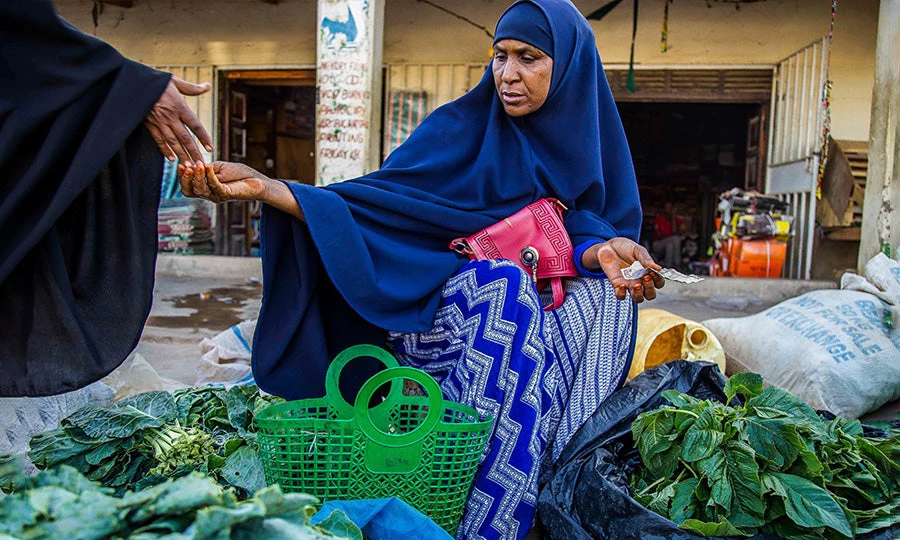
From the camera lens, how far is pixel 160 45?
369 inches

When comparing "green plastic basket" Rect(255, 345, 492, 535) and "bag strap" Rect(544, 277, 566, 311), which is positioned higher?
"bag strap" Rect(544, 277, 566, 311)

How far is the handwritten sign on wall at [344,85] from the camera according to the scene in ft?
→ 21.9

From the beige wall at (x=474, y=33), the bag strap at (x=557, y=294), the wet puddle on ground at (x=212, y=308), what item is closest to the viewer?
the bag strap at (x=557, y=294)

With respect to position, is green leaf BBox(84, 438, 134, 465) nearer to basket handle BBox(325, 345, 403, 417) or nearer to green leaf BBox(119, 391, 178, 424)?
green leaf BBox(119, 391, 178, 424)

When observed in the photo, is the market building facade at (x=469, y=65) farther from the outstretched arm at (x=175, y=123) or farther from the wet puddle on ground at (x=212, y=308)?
the outstretched arm at (x=175, y=123)

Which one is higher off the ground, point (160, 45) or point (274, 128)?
point (160, 45)

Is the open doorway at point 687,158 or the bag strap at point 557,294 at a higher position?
the open doorway at point 687,158

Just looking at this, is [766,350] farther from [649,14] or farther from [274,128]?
[274,128]

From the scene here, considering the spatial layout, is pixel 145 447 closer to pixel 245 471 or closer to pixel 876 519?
pixel 245 471

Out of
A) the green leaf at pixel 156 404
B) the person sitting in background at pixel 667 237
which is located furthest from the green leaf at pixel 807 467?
the person sitting in background at pixel 667 237

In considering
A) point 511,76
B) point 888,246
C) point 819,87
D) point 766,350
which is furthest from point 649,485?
point 819,87

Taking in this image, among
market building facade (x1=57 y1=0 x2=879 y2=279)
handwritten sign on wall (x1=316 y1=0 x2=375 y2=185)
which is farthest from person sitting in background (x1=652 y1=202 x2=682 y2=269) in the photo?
handwritten sign on wall (x1=316 y1=0 x2=375 y2=185)

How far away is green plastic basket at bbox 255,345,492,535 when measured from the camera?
1.67 metres

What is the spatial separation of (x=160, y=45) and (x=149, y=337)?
624 centimetres
